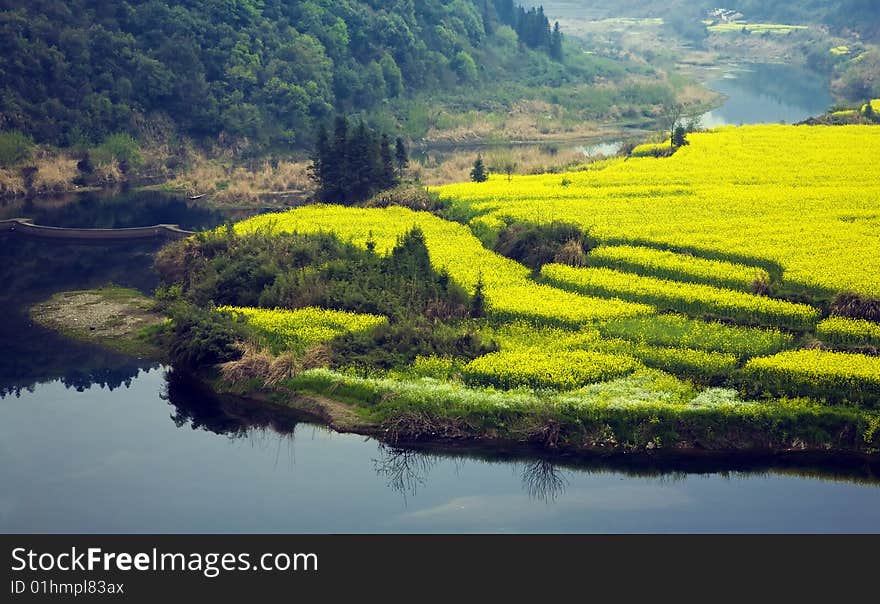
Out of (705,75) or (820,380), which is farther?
(705,75)

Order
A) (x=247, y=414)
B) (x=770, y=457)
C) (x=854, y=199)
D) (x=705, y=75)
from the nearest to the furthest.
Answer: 1. (x=770, y=457)
2. (x=247, y=414)
3. (x=854, y=199)
4. (x=705, y=75)

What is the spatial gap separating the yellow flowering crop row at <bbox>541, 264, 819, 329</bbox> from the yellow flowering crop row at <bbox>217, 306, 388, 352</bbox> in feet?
22.7

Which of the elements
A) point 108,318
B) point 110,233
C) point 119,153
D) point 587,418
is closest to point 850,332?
point 587,418

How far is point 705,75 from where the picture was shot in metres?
120

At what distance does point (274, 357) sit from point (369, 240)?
9894mm

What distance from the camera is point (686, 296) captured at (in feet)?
113

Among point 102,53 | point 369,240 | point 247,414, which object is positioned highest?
point 102,53

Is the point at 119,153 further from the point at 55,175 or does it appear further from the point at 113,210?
the point at 113,210

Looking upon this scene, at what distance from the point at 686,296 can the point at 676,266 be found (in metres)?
3.30

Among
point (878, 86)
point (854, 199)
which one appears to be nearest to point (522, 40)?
point (878, 86)

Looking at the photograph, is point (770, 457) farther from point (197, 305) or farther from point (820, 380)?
point (197, 305)

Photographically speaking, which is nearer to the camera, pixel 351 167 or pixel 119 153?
pixel 351 167

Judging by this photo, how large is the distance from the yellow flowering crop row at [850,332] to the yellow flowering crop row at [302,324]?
1251cm

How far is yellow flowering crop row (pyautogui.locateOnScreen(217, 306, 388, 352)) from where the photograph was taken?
33531 millimetres
